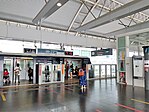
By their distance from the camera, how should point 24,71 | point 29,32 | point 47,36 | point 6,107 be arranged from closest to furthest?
point 6,107, point 29,32, point 47,36, point 24,71

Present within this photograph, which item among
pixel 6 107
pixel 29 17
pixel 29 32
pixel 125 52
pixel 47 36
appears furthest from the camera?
pixel 125 52

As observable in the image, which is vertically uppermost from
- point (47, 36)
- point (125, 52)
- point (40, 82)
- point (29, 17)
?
point (29, 17)

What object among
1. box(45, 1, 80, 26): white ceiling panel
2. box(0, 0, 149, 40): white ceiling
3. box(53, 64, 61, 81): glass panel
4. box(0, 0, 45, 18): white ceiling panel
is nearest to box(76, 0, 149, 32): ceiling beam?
box(45, 1, 80, 26): white ceiling panel

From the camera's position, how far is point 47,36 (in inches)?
355

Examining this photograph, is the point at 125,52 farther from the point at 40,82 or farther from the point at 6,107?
the point at 6,107

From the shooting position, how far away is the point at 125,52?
10914 millimetres

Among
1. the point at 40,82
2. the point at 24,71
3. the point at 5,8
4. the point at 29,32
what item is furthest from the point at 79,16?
the point at 24,71

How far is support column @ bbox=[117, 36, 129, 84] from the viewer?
10883mm

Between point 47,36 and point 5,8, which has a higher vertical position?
point 5,8

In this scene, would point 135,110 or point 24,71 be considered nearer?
point 135,110

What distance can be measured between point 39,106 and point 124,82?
7.98 m

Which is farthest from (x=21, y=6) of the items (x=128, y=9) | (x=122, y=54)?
Answer: (x=122, y=54)

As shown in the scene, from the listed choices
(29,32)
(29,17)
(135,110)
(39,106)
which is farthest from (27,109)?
(29,17)

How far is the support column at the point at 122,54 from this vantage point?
10.9 m
